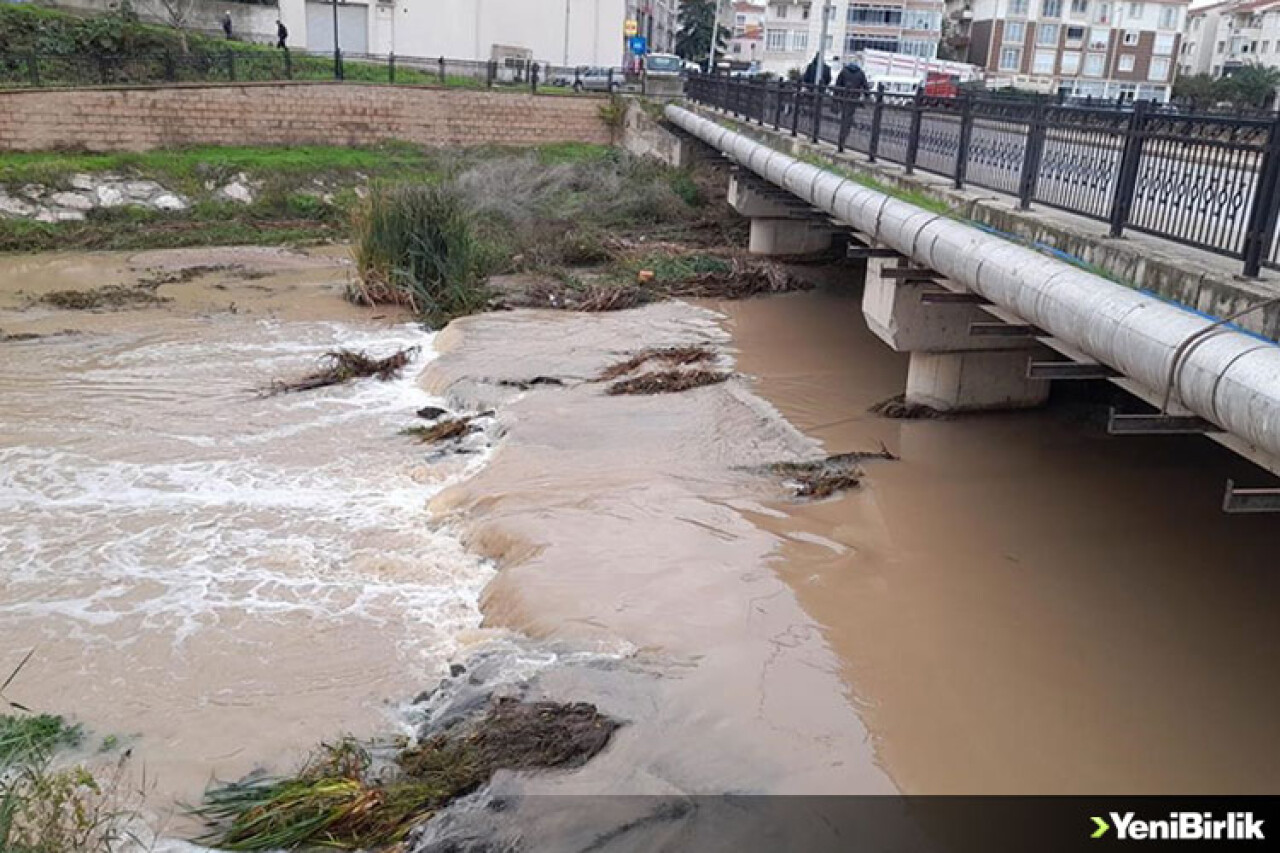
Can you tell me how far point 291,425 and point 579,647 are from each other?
583 cm

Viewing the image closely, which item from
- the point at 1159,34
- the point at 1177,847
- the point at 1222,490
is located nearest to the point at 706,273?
the point at 1222,490

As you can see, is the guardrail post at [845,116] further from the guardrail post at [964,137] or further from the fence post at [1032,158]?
the fence post at [1032,158]

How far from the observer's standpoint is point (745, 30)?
296 feet

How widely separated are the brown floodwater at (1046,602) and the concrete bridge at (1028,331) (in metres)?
0.67

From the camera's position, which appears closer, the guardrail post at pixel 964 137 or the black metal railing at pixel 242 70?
the guardrail post at pixel 964 137

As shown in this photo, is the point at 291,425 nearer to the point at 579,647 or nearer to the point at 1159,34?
the point at 579,647

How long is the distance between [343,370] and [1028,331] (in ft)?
26.1

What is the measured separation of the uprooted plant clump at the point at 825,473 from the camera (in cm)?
910

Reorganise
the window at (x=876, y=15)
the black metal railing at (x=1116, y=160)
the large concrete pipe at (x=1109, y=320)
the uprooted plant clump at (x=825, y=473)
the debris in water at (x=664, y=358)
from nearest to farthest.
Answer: the large concrete pipe at (x=1109, y=320) < the black metal railing at (x=1116, y=160) < the uprooted plant clump at (x=825, y=473) < the debris in water at (x=664, y=358) < the window at (x=876, y=15)

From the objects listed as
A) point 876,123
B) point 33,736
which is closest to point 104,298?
point 876,123

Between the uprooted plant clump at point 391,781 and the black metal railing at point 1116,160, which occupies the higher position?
the black metal railing at point 1116,160

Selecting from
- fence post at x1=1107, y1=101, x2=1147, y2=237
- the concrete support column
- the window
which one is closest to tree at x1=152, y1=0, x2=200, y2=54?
the concrete support column

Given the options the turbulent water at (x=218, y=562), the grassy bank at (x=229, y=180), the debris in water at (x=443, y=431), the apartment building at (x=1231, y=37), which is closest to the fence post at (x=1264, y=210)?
the turbulent water at (x=218, y=562)

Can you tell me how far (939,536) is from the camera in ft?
27.2
